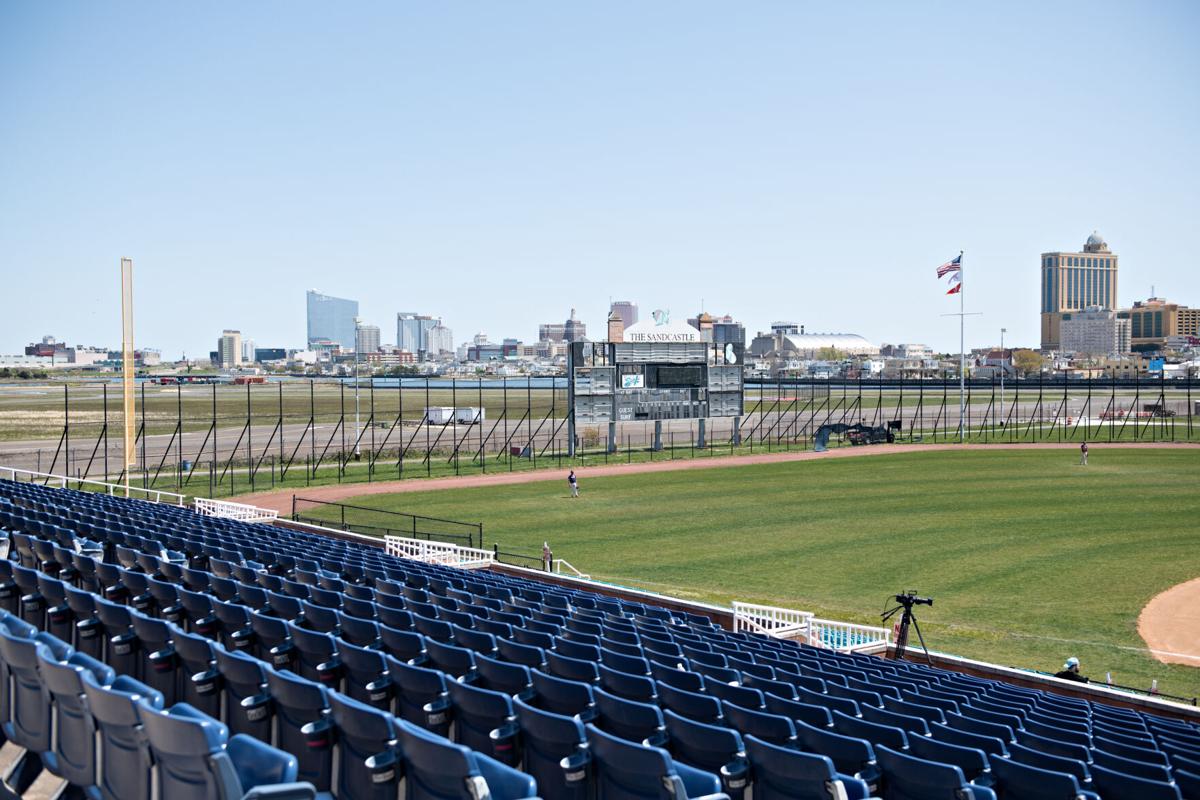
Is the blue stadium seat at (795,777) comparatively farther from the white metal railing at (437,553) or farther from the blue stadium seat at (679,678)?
the white metal railing at (437,553)

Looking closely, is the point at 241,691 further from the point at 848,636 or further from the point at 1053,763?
the point at 848,636

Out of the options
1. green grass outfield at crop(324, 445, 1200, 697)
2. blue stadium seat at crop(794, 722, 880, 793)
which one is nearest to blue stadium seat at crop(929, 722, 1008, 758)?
blue stadium seat at crop(794, 722, 880, 793)

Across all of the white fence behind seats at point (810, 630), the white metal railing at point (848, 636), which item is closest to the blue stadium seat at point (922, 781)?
the white fence behind seats at point (810, 630)

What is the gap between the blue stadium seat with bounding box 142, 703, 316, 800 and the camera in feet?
13.6

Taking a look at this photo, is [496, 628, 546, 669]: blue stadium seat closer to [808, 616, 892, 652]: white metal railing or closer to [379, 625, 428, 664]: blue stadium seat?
[379, 625, 428, 664]: blue stadium seat

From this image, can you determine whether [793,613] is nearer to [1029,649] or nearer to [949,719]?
[1029,649]

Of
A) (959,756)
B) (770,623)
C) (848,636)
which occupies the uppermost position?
(959,756)

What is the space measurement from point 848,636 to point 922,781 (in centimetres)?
1225

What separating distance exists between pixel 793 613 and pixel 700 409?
4632 cm

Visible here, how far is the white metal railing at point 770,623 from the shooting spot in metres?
16.6

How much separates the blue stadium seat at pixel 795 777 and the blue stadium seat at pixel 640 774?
668 mm

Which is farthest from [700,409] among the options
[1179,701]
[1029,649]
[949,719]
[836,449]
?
[949,719]

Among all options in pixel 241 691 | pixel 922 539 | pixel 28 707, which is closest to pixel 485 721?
pixel 241 691

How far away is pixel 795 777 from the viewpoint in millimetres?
5438
